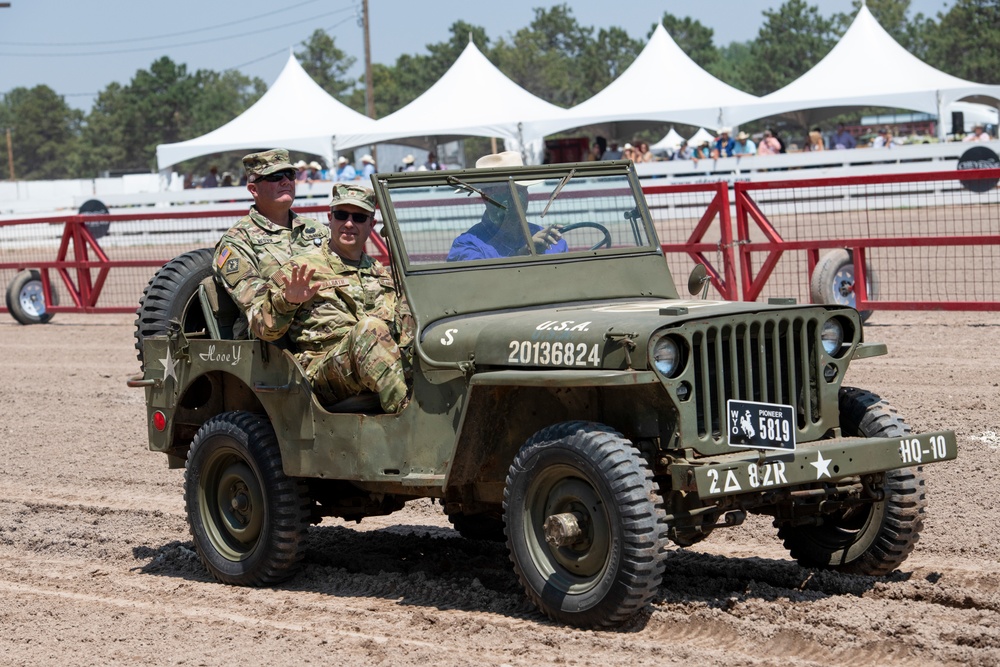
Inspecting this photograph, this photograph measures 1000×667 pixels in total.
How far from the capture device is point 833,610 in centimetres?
539

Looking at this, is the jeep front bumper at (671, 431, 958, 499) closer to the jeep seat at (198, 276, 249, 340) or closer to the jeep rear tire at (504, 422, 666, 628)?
the jeep rear tire at (504, 422, 666, 628)

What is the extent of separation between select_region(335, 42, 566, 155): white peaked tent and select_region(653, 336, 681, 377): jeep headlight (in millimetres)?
27385

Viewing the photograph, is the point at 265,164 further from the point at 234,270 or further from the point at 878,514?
the point at 878,514

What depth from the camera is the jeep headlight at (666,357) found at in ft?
16.6

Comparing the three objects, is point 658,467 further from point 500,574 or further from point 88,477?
point 88,477

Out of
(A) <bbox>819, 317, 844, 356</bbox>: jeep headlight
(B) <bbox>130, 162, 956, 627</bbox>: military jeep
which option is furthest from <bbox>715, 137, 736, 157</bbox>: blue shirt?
(A) <bbox>819, 317, 844, 356</bbox>: jeep headlight

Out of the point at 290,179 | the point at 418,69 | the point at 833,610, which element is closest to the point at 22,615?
the point at 290,179

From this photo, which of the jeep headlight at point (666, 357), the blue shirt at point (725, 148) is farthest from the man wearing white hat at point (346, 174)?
the jeep headlight at point (666, 357)

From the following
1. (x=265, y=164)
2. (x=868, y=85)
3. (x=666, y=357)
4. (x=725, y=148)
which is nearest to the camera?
(x=666, y=357)

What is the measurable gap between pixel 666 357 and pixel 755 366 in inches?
18.4

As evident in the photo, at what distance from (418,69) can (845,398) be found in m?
117

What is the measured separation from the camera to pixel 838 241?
43.9 feet

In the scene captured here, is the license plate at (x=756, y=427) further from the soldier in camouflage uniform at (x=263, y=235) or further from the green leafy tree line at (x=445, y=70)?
the green leafy tree line at (x=445, y=70)

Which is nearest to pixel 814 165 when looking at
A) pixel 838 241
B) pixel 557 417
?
pixel 838 241
